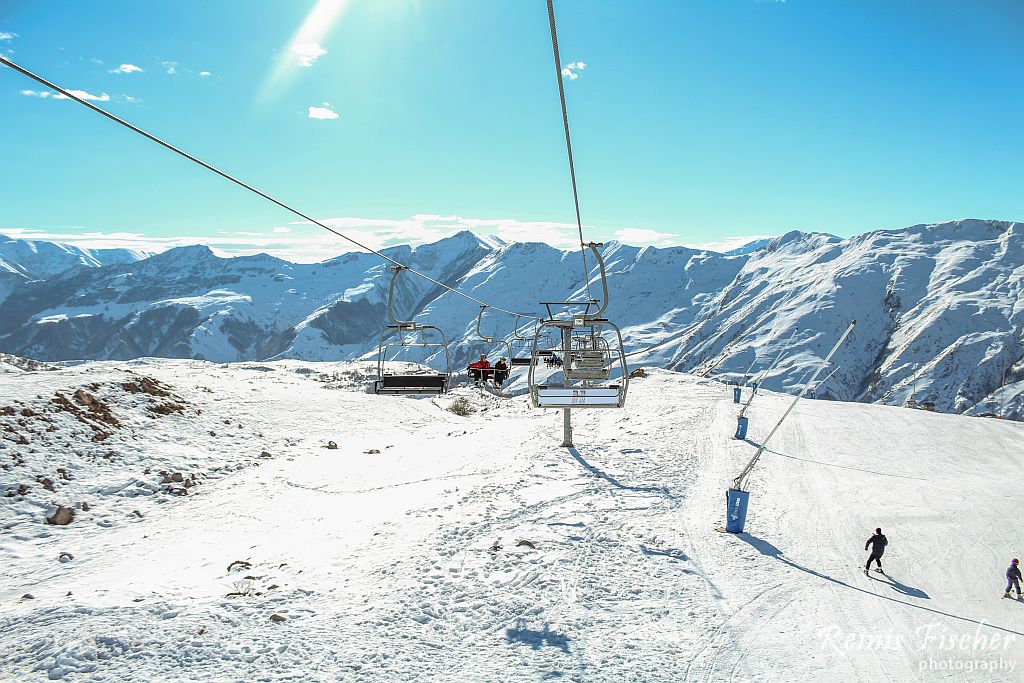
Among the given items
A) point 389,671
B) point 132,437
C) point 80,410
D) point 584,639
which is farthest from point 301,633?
point 80,410

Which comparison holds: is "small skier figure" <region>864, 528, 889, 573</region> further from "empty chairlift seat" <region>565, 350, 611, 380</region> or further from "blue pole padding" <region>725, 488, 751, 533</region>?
"empty chairlift seat" <region>565, 350, 611, 380</region>

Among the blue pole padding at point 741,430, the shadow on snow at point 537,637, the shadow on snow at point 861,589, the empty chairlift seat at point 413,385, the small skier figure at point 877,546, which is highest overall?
the empty chairlift seat at point 413,385

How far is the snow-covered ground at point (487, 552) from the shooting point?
428 inches

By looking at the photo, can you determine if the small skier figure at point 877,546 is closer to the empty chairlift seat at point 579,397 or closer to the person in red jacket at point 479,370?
the empty chairlift seat at point 579,397

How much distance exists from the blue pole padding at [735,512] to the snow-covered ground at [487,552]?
1.15 feet

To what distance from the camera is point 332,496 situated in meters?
23.3

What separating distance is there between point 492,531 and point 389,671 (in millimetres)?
6707

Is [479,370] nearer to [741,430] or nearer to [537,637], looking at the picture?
[537,637]

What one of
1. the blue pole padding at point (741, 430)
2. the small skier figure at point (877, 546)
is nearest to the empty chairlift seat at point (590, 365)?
the small skier figure at point (877, 546)

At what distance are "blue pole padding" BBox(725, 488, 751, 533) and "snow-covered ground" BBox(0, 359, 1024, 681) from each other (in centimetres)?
35

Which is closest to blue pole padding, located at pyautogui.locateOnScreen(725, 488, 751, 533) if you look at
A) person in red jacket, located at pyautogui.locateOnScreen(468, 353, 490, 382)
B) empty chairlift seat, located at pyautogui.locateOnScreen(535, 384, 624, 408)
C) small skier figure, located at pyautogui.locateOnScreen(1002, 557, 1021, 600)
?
empty chairlift seat, located at pyautogui.locateOnScreen(535, 384, 624, 408)

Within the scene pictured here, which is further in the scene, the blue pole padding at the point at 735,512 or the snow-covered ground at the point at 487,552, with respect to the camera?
the blue pole padding at the point at 735,512

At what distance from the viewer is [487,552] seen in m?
15.4

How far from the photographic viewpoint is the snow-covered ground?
1086cm
